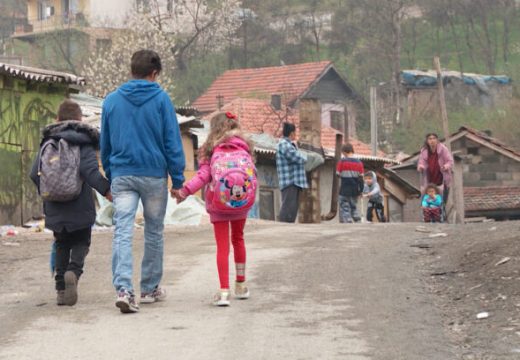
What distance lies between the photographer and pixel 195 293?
1002cm

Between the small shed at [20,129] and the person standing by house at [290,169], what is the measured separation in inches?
182

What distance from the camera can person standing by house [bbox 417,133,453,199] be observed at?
2019 cm

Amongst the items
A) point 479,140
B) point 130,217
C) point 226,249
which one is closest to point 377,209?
point 226,249

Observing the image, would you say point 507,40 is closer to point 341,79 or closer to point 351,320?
point 341,79

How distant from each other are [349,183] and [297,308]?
12.6m

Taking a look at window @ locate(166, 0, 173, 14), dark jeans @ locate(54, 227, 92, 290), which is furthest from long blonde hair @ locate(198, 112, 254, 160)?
window @ locate(166, 0, 173, 14)

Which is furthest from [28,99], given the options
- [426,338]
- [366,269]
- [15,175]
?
[426,338]

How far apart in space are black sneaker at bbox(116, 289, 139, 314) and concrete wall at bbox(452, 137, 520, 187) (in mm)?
34821

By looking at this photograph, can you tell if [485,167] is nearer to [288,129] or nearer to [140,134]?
[288,129]

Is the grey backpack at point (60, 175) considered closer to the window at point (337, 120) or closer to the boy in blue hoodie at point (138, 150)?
the boy in blue hoodie at point (138, 150)

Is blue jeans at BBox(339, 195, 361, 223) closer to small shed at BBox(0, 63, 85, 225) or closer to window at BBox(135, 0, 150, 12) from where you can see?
small shed at BBox(0, 63, 85, 225)

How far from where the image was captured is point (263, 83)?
58406 mm

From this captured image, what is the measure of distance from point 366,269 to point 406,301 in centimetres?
196

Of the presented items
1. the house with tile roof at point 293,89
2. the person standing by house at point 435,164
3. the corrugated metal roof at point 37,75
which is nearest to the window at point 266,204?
the corrugated metal roof at point 37,75
